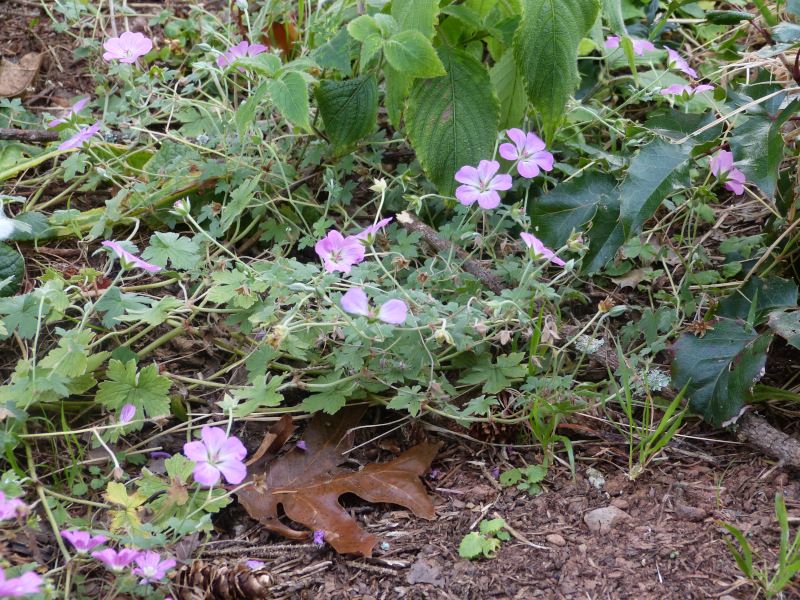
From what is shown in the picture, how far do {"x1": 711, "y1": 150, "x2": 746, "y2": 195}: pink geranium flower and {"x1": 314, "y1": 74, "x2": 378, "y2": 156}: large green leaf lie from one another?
904mm

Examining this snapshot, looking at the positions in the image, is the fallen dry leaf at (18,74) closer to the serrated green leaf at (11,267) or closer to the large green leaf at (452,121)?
the serrated green leaf at (11,267)

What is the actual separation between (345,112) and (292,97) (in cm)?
26

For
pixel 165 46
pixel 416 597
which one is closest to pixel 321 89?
pixel 165 46

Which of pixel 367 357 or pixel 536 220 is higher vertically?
pixel 536 220

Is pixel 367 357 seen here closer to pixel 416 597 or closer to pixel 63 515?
pixel 416 597

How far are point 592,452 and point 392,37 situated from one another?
3.61ft

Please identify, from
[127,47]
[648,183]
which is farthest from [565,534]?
[127,47]

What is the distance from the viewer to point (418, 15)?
5.57ft

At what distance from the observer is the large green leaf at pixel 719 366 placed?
145 cm

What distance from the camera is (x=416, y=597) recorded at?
1222 millimetres

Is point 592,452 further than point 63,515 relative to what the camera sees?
Yes

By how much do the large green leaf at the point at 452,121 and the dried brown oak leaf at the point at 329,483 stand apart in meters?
0.69

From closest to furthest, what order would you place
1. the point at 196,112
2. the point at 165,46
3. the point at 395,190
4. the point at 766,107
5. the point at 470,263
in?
the point at 766,107, the point at 470,263, the point at 395,190, the point at 196,112, the point at 165,46

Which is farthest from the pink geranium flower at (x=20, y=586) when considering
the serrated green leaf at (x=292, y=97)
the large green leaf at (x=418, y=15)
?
the large green leaf at (x=418, y=15)
